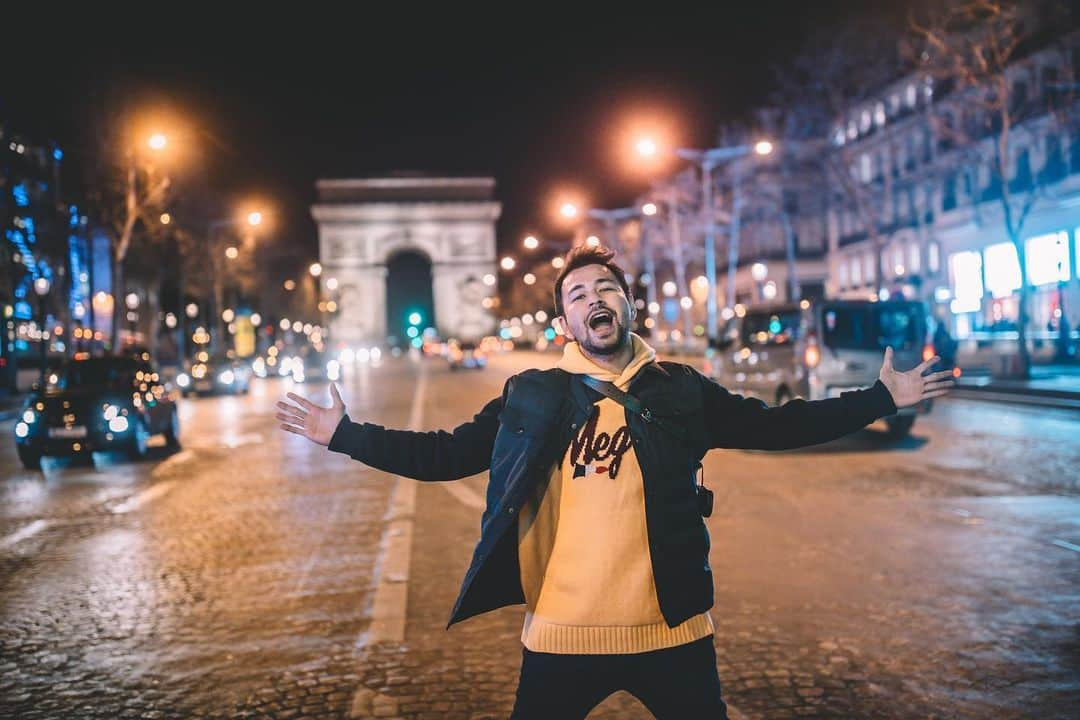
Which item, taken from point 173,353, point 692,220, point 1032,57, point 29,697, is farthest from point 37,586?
point 173,353

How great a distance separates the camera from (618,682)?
322 cm

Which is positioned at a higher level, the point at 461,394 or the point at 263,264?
the point at 263,264

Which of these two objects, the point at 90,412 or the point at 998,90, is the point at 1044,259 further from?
the point at 90,412

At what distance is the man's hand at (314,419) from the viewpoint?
11.5 feet

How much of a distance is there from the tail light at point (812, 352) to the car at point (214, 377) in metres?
28.1

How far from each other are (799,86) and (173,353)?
57.9 m

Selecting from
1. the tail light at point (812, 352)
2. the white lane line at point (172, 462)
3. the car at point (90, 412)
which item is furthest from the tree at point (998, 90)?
the car at point (90, 412)

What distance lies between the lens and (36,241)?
130 feet

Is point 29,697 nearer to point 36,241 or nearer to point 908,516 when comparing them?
point 908,516

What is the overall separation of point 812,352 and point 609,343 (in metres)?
14.0

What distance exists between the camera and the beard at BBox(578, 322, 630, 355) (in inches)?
130

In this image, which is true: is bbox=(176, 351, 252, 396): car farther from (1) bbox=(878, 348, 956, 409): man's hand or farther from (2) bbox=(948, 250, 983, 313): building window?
(1) bbox=(878, 348, 956, 409): man's hand

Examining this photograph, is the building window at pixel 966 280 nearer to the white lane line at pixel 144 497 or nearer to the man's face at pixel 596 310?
the white lane line at pixel 144 497

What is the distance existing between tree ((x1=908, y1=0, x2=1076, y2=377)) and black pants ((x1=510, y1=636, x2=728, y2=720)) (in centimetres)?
2826
